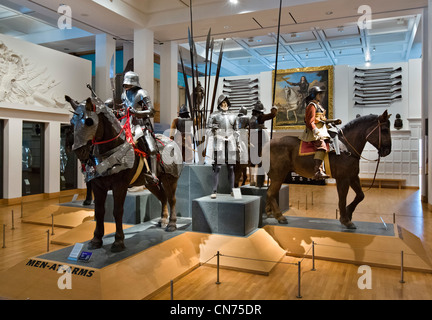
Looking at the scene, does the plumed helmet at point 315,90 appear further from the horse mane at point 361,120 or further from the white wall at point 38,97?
the white wall at point 38,97

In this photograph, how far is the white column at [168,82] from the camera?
499 inches

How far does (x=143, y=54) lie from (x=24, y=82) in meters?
3.52

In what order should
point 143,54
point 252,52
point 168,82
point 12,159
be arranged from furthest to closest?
point 252,52 → point 168,82 → point 143,54 → point 12,159

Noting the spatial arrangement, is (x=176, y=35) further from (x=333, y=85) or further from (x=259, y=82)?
(x=333, y=85)

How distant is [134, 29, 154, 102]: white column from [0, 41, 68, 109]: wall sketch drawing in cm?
264

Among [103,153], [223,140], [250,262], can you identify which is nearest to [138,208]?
[223,140]

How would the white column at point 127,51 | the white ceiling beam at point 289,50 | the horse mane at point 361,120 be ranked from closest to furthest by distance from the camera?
the horse mane at point 361,120, the white column at point 127,51, the white ceiling beam at point 289,50

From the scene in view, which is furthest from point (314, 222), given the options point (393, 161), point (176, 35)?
point (393, 161)

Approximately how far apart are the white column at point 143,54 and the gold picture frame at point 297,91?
20.0 feet

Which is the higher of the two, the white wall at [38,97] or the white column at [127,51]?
the white column at [127,51]

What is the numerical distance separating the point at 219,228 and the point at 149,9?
27.5 feet

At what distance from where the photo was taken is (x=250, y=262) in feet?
16.0

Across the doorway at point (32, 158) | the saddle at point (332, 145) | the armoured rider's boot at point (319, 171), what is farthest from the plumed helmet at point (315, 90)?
the doorway at point (32, 158)

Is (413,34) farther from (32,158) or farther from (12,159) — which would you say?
(12,159)
